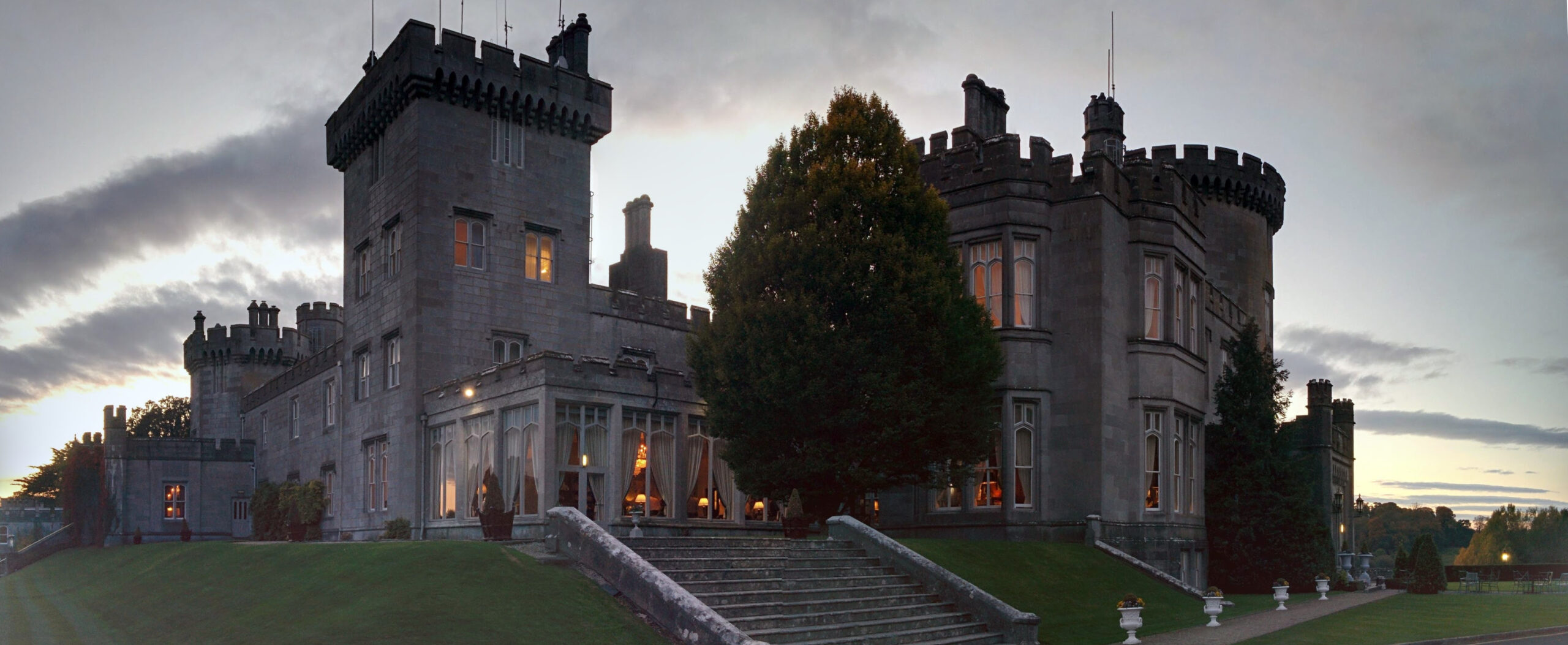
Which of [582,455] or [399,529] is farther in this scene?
[399,529]

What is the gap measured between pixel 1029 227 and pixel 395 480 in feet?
65.3

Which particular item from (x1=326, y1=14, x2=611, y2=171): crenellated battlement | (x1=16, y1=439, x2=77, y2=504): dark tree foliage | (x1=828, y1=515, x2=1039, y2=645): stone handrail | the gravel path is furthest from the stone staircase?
(x1=16, y1=439, x2=77, y2=504): dark tree foliage

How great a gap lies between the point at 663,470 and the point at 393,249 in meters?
12.3

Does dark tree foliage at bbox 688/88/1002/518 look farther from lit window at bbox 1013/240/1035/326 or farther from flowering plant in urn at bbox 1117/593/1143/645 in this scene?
flowering plant in urn at bbox 1117/593/1143/645

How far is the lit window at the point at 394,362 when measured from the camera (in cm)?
3431

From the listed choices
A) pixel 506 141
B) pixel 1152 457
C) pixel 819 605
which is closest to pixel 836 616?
pixel 819 605

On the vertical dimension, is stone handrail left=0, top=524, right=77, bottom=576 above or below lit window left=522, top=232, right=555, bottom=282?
below

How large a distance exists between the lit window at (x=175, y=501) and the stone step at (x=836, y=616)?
1818 inches

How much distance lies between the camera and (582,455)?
93.4 feet

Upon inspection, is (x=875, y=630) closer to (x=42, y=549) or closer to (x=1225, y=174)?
(x=1225, y=174)

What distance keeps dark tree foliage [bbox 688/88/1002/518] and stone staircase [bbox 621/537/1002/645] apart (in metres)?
4.29

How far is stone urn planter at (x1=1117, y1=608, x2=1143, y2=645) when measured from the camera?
1938 centimetres

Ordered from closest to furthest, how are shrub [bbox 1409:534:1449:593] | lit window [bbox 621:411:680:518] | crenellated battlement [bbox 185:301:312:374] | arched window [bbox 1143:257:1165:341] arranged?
lit window [bbox 621:411:680:518], arched window [bbox 1143:257:1165:341], shrub [bbox 1409:534:1449:593], crenellated battlement [bbox 185:301:312:374]

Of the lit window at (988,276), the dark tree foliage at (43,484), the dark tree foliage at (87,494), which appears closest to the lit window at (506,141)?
the lit window at (988,276)
